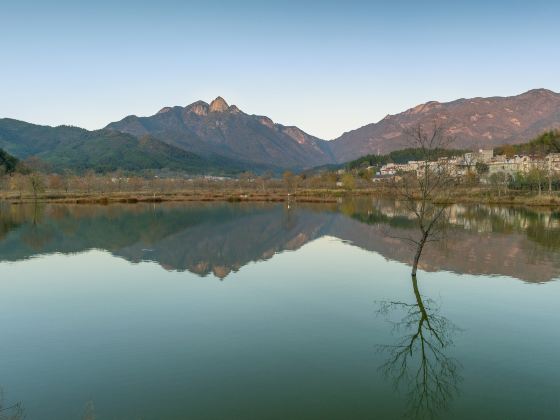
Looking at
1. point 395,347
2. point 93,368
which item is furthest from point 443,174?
point 93,368

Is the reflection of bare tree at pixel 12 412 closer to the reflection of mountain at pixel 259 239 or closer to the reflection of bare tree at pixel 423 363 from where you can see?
the reflection of bare tree at pixel 423 363

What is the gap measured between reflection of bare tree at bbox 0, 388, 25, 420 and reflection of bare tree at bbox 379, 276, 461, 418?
963cm

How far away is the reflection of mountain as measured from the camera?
30438mm

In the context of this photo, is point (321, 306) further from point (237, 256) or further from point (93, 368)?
point (237, 256)

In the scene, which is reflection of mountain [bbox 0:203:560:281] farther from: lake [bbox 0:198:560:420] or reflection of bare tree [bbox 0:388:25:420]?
reflection of bare tree [bbox 0:388:25:420]

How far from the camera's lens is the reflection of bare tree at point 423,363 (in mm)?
11211

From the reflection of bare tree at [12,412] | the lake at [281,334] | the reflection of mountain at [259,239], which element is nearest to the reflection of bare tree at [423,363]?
the lake at [281,334]

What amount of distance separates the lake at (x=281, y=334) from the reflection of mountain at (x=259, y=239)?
0.45 m

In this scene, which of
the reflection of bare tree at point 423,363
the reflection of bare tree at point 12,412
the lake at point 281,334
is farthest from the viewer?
the reflection of bare tree at point 423,363

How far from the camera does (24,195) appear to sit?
117m

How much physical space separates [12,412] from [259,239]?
34.0 m

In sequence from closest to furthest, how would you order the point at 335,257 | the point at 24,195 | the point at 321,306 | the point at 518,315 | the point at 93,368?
the point at 93,368 → the point at 518,315 → the point at 321,306 → the point at 335,257 → the point at 24,195

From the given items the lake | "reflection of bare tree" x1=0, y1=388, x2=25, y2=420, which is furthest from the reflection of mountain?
"reflection of bare tree" x1=0, y1=388, x2=25, y2=420

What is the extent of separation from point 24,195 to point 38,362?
400 ft
